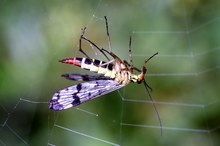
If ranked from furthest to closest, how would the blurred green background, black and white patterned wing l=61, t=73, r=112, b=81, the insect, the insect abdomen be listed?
1. the blurred green background
2. the insect abdomen
3. the insect
4. black and white patterned wing l=61, t=73, r=112, b=81

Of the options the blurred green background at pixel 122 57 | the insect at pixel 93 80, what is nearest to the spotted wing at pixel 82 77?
the insect at pixel 93 80

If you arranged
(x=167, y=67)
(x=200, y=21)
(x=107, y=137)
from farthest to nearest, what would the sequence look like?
(x=200, y=21), (x=167, y=67), (x=107, y=137)

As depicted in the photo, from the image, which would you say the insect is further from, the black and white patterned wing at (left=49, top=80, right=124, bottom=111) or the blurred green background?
the blurred green background

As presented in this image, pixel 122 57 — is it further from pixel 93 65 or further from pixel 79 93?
pixel 79 93

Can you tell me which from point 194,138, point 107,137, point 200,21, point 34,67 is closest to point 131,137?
point 107,137

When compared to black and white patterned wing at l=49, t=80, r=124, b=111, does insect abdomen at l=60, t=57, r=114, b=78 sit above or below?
above

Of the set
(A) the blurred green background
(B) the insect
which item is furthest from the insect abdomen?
(A) the blurred green background

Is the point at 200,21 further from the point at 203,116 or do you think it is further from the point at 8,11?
the point at 8,11
